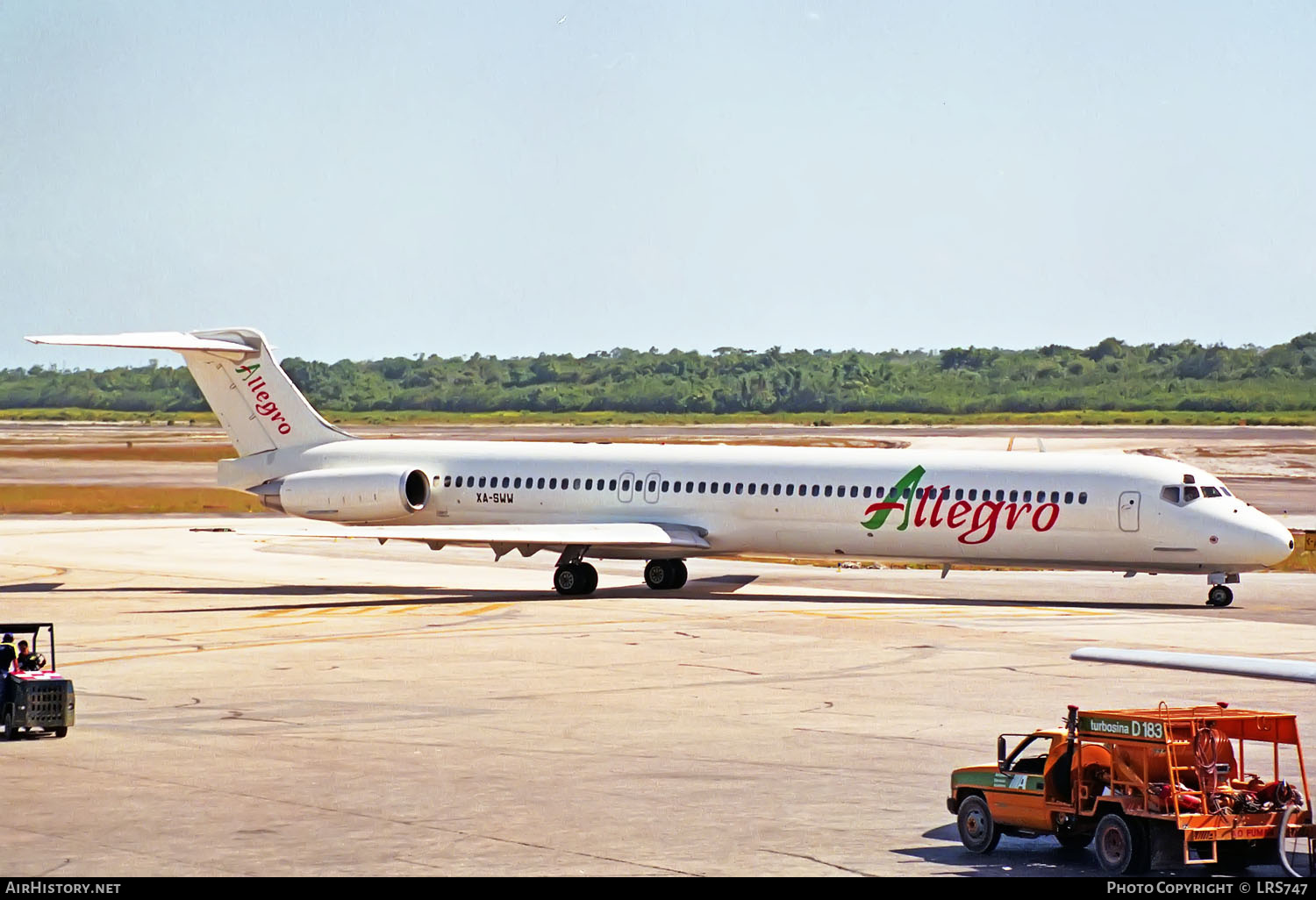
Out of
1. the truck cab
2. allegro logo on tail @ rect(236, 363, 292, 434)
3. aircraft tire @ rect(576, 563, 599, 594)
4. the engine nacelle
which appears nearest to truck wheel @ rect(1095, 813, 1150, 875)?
the truck cab

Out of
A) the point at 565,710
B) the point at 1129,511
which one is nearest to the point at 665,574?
the point at 1129,511

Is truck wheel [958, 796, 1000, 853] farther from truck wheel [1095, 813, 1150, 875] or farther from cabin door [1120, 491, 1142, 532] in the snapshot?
cabin door [1120, 491, 1142, 532]

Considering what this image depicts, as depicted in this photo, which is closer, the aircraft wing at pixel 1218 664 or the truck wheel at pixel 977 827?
the aircraft wing at pixel 1218 664

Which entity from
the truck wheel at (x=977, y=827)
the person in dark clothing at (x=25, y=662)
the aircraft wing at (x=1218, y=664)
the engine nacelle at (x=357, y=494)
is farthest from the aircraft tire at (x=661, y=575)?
the truck wheel at (x=977, y=827)

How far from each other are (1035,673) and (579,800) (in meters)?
10.6

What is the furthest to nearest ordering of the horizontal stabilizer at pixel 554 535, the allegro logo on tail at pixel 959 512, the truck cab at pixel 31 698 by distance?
the horizontal stabilizer at pixel 554 535, the allegro logo on tail at pixel 959 512, the truck cab at pixel 31 698

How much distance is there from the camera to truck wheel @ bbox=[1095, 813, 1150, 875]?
1366 cm

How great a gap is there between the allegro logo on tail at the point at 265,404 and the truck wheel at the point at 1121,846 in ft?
99.8

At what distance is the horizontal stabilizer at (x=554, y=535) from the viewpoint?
3656 cm

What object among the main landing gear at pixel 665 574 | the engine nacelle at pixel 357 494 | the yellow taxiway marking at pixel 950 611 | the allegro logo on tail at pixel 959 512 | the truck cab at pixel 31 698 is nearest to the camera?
the truck cab at pixel 31 698

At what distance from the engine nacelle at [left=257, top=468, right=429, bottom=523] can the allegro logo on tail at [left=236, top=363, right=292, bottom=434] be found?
67.5 inches

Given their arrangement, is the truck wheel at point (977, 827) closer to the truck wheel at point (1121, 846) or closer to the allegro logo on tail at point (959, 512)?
the truck wheel at point (1121, 846)

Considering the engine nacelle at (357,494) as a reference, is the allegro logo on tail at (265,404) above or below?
above

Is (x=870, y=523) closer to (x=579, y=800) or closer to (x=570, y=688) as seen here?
(x=570, y=688)
